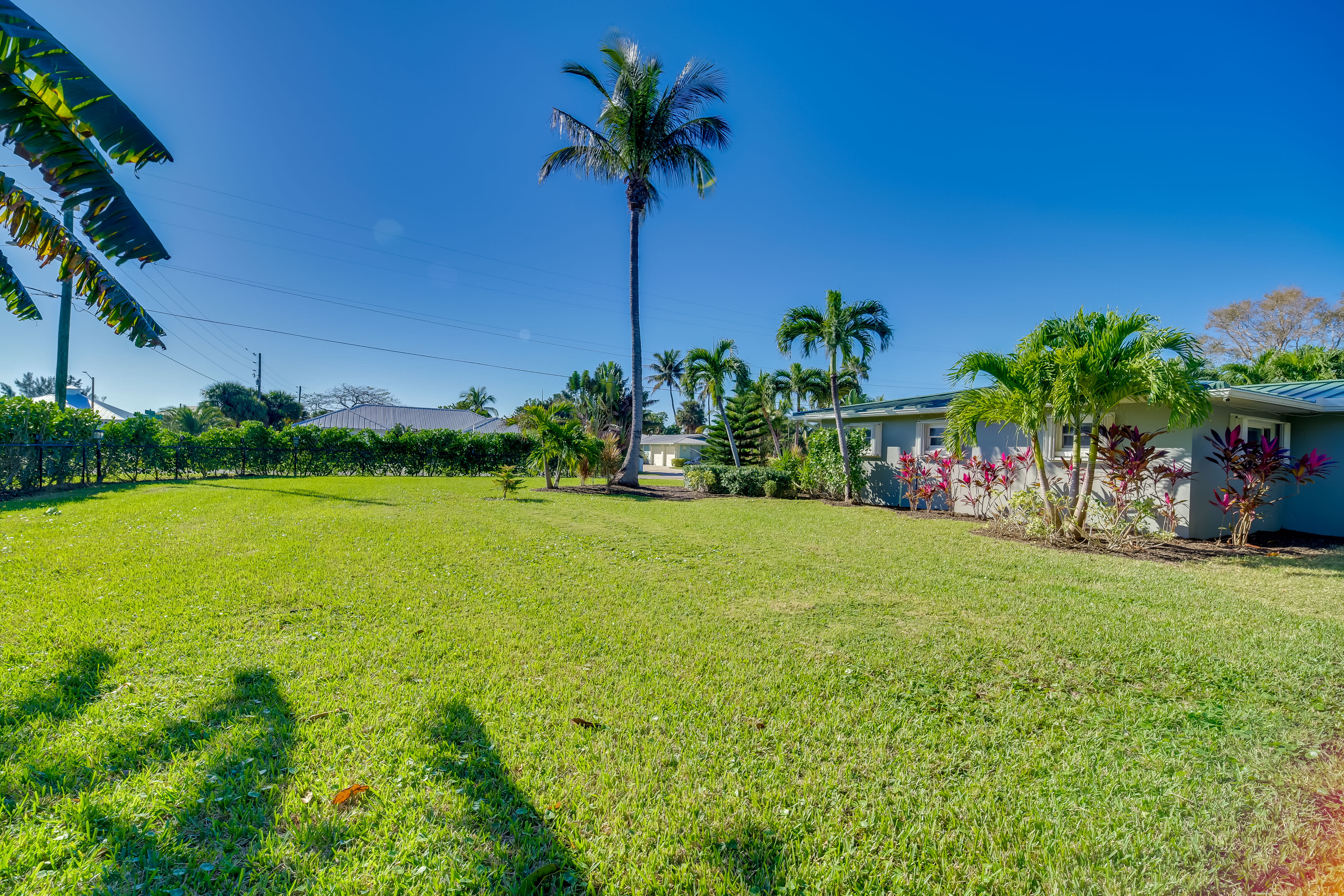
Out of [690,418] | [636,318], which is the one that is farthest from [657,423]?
[636,318]

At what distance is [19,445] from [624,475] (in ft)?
50.6

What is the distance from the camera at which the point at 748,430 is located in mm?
26938

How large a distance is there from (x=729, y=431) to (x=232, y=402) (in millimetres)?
40734

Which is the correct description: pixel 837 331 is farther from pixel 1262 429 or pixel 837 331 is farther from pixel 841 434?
pixel 1262 429

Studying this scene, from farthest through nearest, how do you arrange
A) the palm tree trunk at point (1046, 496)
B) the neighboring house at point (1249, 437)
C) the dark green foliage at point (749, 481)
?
1. the dark green foliage at point (749, 481)
2. the neighboring house at point (1249, 437)
3. the palm tree trunk at point (1046, 496)

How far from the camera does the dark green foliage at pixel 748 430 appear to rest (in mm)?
26750

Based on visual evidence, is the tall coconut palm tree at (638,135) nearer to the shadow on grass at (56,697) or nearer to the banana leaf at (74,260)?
the banana leaf at (74,260)

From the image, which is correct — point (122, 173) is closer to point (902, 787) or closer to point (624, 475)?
point (902, 787)

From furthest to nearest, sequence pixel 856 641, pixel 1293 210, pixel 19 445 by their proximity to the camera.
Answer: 1. pixel 1293 210
2. pixel 19 445
3. pixel 856 641

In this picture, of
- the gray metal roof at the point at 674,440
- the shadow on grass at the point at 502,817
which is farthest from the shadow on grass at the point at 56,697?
the gray metal roof at the point at 674,440

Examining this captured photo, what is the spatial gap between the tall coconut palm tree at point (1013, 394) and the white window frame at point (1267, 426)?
3.50m

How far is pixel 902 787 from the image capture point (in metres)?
2.23

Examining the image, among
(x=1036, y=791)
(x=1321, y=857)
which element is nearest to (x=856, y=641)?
(x=1036, y=791)

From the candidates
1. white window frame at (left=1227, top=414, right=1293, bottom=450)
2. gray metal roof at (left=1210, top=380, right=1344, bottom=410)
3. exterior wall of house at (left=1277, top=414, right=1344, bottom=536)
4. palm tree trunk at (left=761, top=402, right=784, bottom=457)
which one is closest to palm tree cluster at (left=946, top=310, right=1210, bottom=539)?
gray metal roof at (left=1210, top=380, right=1344, bottom=410)
